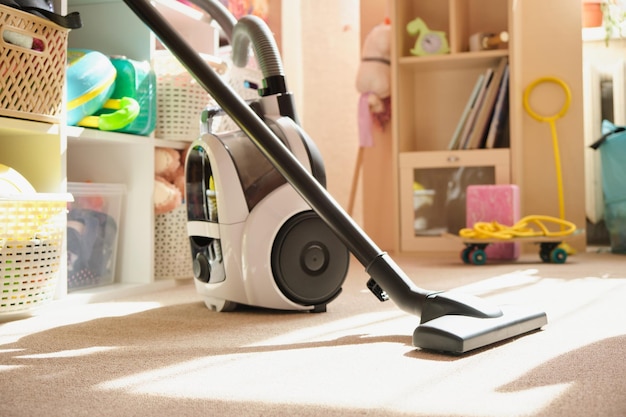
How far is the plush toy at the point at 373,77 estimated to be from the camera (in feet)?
10.4

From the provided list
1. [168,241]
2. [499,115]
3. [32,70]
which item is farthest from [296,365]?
[499,115]

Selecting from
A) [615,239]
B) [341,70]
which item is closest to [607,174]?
[615,239]

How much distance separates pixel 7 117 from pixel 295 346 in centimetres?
82

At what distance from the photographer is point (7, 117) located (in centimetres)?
152

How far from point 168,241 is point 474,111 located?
4.92 ft

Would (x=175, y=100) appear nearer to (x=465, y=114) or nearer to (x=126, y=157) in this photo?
(x=126, y=157)

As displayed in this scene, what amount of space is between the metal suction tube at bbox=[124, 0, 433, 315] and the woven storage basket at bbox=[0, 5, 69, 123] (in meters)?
0.34

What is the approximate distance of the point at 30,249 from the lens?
1.49 meters

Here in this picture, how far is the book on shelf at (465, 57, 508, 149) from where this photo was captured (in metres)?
2.97

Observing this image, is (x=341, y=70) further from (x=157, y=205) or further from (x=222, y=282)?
(x=222, y=282)

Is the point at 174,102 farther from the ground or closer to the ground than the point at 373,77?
closer to the ground

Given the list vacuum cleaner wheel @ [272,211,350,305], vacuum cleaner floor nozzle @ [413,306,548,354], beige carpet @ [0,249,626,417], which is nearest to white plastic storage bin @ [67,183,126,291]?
beige carpet @ [0,249,626,417]

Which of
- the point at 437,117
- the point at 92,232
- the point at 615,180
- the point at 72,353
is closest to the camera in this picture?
the point at 72,353

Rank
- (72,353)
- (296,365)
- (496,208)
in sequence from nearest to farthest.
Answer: (296,365)
(72,353)
(496,208)
